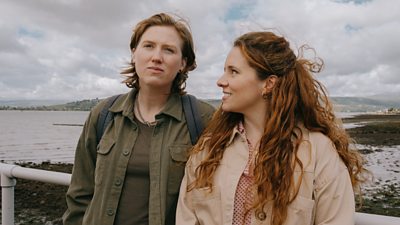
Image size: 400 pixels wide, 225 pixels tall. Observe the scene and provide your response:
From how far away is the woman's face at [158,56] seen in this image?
2.47m

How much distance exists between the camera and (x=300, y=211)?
2164mm

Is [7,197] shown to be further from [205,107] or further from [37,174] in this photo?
[205,107]

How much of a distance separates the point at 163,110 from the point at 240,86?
20.8 inches

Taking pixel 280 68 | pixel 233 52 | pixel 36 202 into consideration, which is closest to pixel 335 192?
pixel 280 68

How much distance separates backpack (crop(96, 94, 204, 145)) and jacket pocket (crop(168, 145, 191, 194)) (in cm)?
10

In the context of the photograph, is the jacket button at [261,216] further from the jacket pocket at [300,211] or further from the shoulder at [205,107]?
the shoulder at [205,107]

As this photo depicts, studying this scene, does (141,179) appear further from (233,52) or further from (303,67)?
(303,67)

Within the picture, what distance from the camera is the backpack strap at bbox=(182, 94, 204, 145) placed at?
255 centimetres

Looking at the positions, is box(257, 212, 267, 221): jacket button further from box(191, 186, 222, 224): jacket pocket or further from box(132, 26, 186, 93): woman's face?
box(132, 26, 186, 93): woman's face

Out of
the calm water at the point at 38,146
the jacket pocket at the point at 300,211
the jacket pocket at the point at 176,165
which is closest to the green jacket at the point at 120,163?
the jacket pocket at the point at 176,165

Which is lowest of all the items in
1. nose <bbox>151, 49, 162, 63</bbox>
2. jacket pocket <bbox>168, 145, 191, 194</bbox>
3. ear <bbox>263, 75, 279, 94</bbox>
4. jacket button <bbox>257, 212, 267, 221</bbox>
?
jacket button <bbox>257, 212, 267, 221</bbox>

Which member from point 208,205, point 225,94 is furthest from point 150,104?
point 208,205

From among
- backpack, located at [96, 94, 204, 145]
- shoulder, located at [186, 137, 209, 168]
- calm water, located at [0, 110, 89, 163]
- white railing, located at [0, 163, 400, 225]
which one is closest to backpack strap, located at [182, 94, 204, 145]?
backpack, located at [96, 94, 204, 145]

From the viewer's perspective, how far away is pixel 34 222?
11398 millimetres
